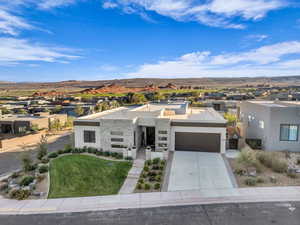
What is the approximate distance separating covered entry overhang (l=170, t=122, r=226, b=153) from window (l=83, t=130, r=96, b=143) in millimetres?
7432

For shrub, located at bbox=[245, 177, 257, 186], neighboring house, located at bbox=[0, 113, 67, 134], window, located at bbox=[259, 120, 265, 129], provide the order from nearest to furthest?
shrub, located at bbox=[245, 177, 257, 186], window, located at bbox=[259, 120, 265, 129], neighboring house, located at bbox=[0, 113, 67, 134]

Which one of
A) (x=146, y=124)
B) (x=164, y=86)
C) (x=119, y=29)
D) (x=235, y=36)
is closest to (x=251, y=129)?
(x=146, y=124)

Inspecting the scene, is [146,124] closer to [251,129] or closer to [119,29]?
[251,129]

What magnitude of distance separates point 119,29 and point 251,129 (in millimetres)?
23295

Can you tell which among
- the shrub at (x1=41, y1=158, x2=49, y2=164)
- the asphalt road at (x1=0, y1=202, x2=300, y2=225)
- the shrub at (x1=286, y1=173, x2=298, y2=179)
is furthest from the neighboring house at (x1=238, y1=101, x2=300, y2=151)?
the shrub at (x1=41, y1=158, x2=49, y2=164)

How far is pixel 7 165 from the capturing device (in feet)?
60.4

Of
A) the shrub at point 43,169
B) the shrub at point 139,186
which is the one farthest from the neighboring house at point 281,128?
the shrub at point 43,169

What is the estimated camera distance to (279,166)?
1362 centimetres

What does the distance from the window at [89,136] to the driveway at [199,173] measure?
7.85 metres

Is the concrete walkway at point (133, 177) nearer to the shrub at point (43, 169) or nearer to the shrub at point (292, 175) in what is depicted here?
the shrub at point (43, 169)

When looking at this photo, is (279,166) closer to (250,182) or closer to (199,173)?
(250,182)

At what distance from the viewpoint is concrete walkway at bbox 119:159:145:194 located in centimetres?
1201

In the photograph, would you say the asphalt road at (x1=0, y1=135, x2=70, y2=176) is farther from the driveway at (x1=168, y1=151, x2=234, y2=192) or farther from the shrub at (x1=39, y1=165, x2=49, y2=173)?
the driveway at (x1=168, y1=151, x2=234, y2=192)

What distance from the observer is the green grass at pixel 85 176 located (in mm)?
12090
